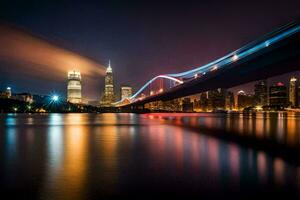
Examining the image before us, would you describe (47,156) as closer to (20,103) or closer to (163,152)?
(163,152)

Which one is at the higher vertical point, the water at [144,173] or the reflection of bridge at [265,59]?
the reflection of bridge at [265,59]

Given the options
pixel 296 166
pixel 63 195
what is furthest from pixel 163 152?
pixel 63 195

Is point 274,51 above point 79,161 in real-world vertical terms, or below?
above

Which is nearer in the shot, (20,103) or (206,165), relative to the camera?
(206,165)

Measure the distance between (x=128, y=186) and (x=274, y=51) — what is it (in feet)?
84.6

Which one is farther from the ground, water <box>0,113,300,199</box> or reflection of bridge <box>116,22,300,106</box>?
reflection of bridge <box>116,22,300,106</box>

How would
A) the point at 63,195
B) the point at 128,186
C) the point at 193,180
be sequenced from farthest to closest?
the point at 193,180
the point at 128,186
the point at 63,195

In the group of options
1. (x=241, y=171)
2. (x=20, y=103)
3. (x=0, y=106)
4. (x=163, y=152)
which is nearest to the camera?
(x=241, y=171)

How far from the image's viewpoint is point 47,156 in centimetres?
1534

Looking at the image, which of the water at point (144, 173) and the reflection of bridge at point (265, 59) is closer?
the water at point (144, 173)

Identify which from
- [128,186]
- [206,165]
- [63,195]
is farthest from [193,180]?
[63,195]

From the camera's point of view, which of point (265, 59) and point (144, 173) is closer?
point (144, 173)

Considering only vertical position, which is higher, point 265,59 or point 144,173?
point 265,59

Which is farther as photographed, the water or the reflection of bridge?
the reflection of bridge
